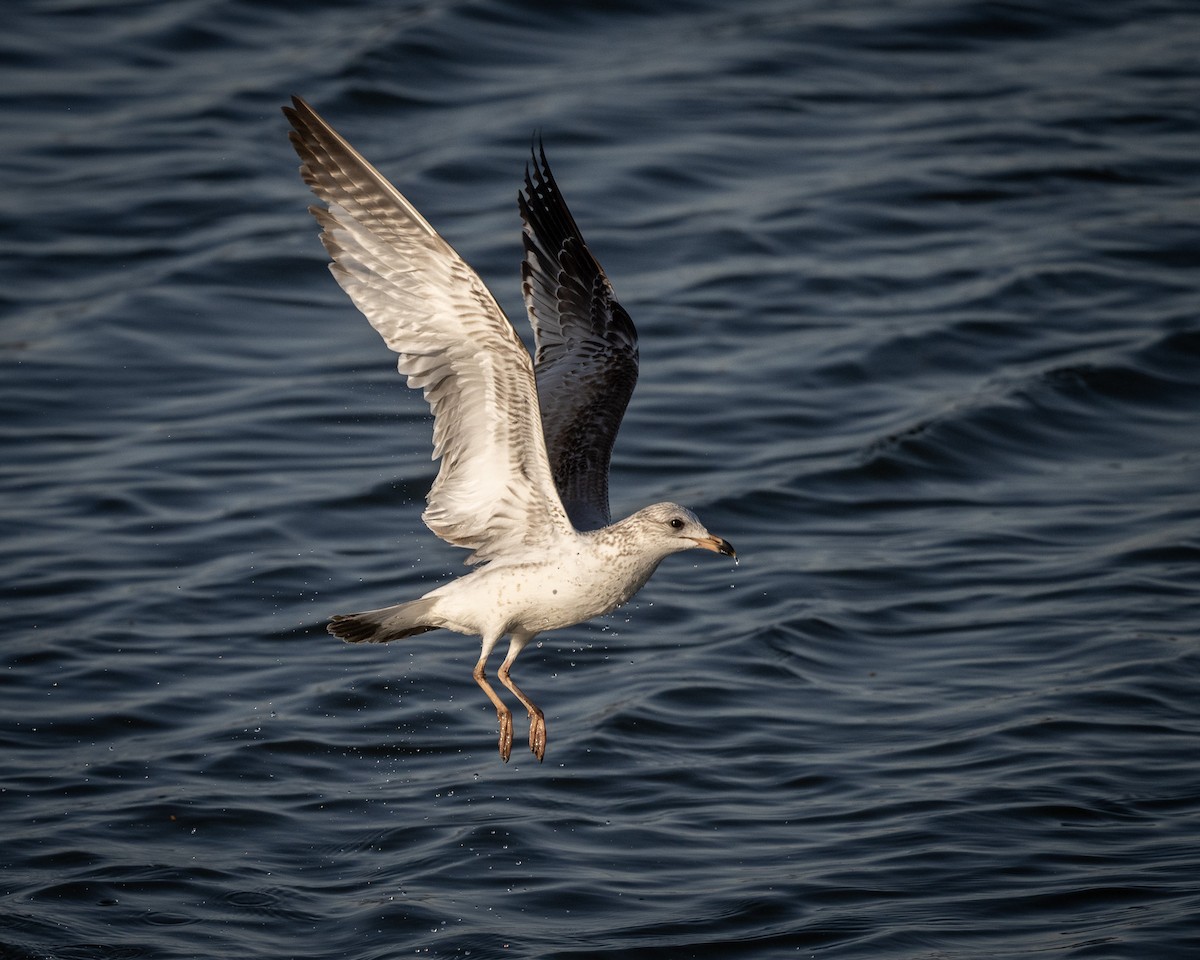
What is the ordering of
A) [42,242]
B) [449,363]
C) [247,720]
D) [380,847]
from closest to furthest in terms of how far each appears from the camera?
[449,363] < [380,847] < [247,720] < [42,242]

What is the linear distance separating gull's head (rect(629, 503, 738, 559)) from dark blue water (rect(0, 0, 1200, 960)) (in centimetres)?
212

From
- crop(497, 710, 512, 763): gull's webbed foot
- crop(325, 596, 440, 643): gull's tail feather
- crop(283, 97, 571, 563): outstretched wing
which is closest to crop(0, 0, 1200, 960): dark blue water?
crop(497, 710, 512, 763): gull's webbed foot

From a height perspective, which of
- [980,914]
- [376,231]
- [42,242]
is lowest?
[980,914]

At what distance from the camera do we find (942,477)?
14508 millimetres

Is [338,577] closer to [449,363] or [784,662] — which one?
[784,662]

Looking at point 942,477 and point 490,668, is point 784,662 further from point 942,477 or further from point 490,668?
point 942,477

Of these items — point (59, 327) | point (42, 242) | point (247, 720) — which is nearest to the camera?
point (247, 720)

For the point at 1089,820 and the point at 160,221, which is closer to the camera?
the point at 1089,820

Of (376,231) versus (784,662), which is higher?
(376,231)

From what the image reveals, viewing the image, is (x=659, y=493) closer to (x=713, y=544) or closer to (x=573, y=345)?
(x=573, y=345)

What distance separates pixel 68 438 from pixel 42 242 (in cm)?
364

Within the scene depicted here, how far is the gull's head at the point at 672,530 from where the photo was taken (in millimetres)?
7949

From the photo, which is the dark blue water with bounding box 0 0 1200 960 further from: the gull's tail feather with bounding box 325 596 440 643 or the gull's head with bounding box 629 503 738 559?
the gull's head with bounding box 629 503 738 559

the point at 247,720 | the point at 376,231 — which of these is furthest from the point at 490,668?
the point at 376,231
